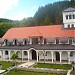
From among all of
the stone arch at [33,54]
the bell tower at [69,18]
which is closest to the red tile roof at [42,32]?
the bell tower at [69,18]

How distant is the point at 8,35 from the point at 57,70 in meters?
21.3

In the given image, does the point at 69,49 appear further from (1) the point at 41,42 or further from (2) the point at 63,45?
(1) the point at 41,42

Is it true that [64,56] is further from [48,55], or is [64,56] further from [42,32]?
[42,32]

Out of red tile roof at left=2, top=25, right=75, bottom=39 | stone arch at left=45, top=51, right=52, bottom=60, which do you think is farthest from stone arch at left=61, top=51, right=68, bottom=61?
red tile roof at left=2, top=25, right=75, bottom=39

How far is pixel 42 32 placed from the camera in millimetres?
47375

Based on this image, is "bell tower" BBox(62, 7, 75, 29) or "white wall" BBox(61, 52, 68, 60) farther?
"bell tower" BBox(62, 7, 75, 29)

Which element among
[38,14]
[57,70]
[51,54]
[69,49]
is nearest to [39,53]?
[51,54]

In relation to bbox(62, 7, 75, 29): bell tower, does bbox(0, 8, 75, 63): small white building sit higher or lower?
lower

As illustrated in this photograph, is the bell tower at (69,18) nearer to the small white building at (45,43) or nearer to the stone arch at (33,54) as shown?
the small white building at (45,43)

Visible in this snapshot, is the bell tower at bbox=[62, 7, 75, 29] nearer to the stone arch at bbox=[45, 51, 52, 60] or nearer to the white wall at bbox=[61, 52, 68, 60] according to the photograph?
the white wall at bbox=[61, 52, 68, 60]

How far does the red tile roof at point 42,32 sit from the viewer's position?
44725 millimetres

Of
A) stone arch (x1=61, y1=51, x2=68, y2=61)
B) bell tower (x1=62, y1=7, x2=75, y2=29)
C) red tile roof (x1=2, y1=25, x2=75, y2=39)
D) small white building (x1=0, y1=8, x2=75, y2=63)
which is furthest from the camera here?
bell tower (x1=62, y1=7, x2=75, y2=29)

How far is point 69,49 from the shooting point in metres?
40.2

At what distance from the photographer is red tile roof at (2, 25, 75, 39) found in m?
44.7
